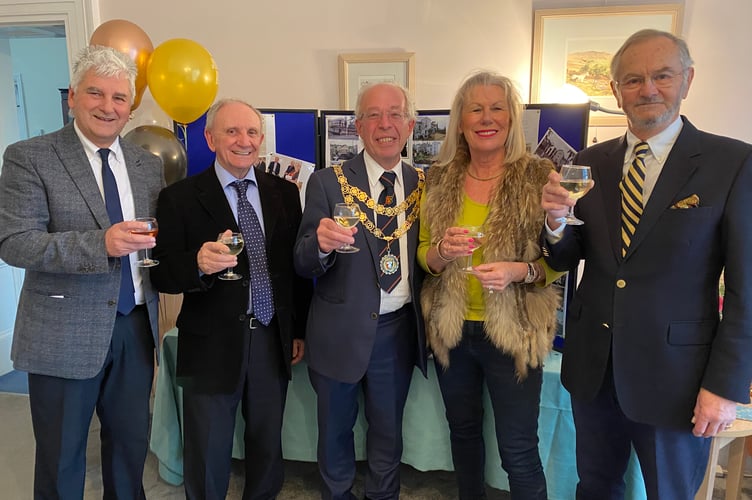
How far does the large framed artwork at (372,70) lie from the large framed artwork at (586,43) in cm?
84

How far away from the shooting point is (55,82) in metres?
6.44

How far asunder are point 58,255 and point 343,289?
96 centimetres

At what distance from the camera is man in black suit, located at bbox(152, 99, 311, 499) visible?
1.88m

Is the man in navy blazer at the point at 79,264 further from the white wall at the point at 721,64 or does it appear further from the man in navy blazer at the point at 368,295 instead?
the white wall at the point at 721,64

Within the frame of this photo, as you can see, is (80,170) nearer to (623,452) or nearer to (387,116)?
(387,116)

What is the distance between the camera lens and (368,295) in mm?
1883

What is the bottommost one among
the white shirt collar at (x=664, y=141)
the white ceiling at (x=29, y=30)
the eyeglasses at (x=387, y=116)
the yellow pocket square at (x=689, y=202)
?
the yellow pocket square at (x=689, y=202)

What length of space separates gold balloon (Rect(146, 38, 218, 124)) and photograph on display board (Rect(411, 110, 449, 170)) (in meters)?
1.27

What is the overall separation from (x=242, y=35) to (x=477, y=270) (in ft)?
9.35

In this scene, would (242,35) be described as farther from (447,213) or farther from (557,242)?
(557,242)

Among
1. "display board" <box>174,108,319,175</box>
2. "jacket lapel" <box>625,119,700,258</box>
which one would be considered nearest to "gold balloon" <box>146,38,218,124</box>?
"display board" <box>174,108,319,175</box>

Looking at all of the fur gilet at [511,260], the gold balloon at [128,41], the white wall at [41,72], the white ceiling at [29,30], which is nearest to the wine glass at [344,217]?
the fur gilet at [511,260]

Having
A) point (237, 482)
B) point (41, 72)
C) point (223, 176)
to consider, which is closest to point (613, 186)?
point (223, 176)

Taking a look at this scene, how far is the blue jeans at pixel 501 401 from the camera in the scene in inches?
71.5
